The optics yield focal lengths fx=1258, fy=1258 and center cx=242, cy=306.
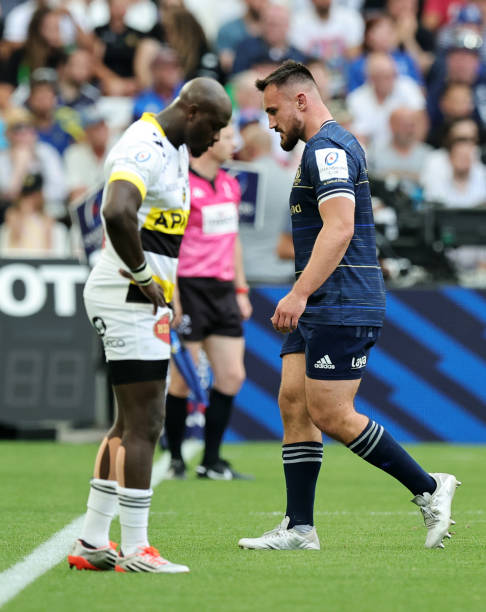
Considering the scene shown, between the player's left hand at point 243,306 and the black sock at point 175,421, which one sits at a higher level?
the player's left hand at point 243,306

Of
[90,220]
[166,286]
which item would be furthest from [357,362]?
[90,220]

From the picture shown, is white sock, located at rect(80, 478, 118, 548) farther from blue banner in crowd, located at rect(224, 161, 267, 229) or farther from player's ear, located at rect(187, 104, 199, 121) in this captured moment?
blue banner in crowd, located at rect(224, 161, 267, 229)

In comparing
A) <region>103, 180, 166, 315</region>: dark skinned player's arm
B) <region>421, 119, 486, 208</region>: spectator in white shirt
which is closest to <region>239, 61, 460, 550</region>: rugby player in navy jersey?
<region>103, 180, 166, 315</region>: dark skinned player's arm

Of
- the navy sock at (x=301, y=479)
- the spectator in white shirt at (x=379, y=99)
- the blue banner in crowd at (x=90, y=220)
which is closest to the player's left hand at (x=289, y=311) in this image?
the navy sock at (x=301, y=479)

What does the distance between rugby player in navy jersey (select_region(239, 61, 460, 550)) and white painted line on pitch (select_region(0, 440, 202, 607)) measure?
86 cm

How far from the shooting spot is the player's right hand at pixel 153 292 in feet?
15.7

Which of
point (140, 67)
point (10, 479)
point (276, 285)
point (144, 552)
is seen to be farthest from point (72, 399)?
point (144, 552)

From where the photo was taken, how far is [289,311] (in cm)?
530

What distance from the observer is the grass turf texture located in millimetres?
4258

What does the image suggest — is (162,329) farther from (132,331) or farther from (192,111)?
(192,111)

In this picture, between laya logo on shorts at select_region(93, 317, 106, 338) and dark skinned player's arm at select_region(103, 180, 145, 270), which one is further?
laya logo on shorts at select_region(93, 317, 106, 338)

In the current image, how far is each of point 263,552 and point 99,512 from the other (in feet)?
2.90

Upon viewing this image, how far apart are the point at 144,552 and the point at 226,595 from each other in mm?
590

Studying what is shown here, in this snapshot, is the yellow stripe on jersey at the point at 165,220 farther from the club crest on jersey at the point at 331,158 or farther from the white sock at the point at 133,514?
the white sock at the point at 133,514
